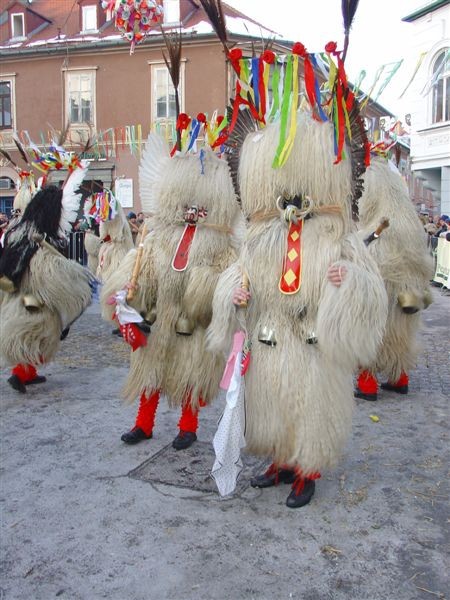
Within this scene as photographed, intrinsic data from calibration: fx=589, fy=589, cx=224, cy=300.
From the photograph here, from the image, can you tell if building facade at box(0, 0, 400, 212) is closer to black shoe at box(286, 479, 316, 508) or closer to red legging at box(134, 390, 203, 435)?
red legging at box(134, 390, 203, 435)

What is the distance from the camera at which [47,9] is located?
21.7m

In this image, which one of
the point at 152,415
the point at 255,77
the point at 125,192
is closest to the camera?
the point at 255,77

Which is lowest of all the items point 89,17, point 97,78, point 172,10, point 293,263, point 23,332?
point 23,332

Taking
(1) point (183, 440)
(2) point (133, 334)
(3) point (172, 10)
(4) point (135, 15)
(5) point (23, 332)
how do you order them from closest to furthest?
(2) point (133, 334) < (1) point (183, 440) < (5) point (23, 332) < (4) point (135, 15) < (3) point (172, 10)

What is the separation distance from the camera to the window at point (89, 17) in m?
19.7

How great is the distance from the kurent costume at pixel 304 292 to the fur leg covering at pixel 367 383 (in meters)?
2.01

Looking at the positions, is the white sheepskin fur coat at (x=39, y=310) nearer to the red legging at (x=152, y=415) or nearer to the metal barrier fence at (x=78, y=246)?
the red legging at (x=152, y=415)

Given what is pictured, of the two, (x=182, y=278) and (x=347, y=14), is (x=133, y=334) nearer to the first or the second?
(x=182, y=278)

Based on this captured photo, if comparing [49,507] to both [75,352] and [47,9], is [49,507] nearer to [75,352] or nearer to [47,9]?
[75,352]

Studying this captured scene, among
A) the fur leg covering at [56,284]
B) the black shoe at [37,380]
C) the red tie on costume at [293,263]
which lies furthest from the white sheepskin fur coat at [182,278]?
the black shoe at [37,380]

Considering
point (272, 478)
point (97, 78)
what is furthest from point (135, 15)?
point (97, 78)

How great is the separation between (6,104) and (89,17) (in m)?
4.15

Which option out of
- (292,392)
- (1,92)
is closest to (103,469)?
(292,392)

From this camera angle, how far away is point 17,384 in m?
4.94
